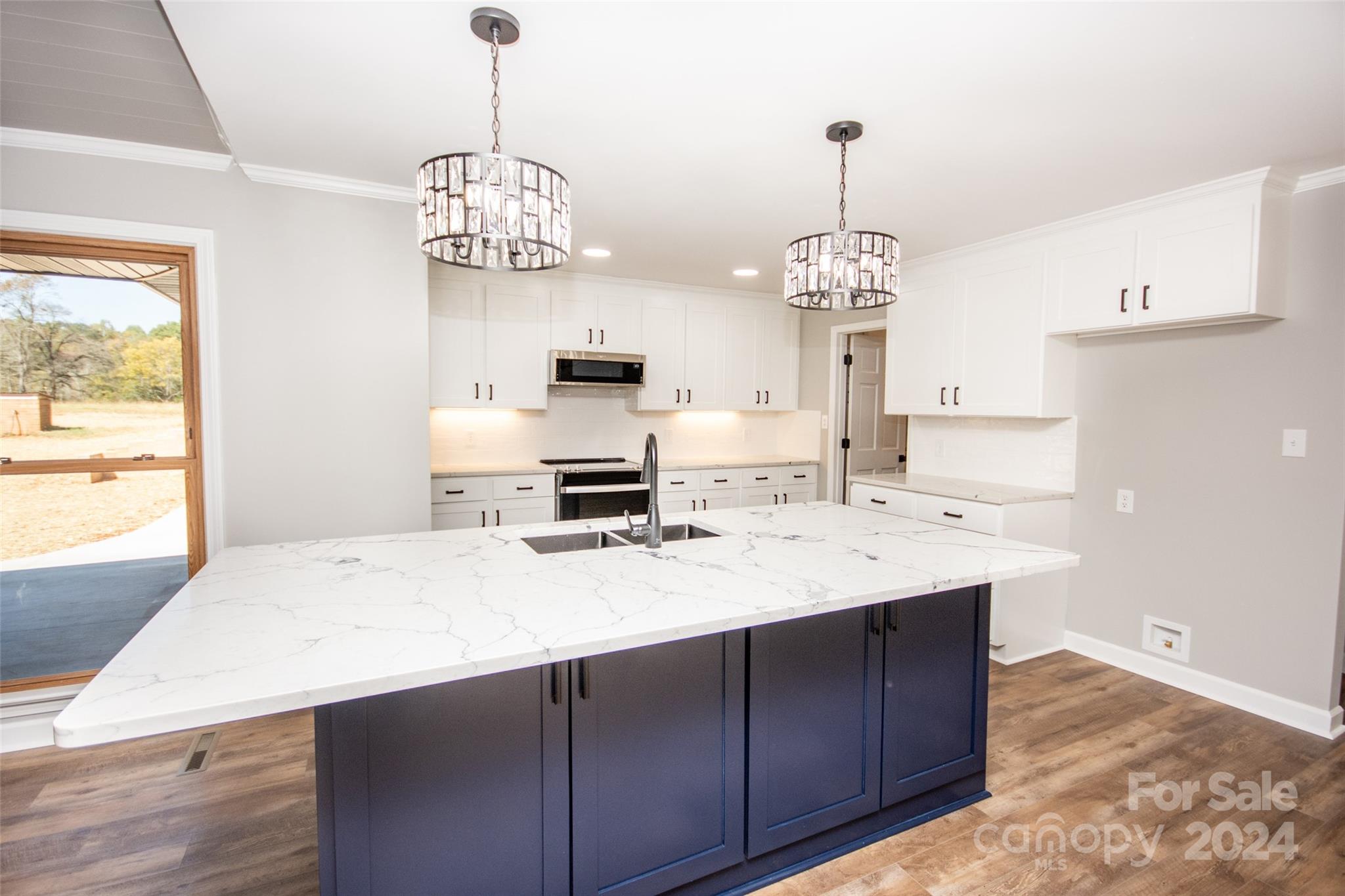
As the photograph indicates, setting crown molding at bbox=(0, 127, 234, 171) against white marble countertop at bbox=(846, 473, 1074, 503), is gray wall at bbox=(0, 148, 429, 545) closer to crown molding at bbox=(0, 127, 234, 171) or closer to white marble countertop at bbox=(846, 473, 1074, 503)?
crown molding at bbox=(0, 127, 234, 171)

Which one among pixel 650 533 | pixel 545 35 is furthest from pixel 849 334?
pixel 545 35

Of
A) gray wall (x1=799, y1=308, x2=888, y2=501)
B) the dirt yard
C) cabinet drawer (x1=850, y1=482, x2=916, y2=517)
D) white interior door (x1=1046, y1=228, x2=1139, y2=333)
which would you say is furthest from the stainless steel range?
white interior door (x1=1046, y1=228, x2=1139, y2=333)

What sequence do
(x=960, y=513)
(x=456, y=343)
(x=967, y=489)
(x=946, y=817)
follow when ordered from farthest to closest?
(x=456, y=343)
(x=967, y=489)
(x=960, y=513)
(x=946, y=817)

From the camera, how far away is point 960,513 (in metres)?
3.48

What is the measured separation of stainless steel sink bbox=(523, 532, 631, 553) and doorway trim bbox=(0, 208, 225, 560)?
5.12 feet

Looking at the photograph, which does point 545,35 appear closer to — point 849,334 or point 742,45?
point 742,45

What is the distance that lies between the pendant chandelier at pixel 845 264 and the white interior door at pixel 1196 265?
1.65 meters

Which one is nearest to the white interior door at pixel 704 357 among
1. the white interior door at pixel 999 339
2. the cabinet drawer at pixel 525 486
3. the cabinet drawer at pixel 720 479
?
the cabinet drawer at pixel 720 479

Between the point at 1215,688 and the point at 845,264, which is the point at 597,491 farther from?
the point at 1215,688

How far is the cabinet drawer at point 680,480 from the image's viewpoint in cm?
479

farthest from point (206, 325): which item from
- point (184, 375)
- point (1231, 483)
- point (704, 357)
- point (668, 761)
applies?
point (1231, 483)

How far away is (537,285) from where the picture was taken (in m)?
4.51

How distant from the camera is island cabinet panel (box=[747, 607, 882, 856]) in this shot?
1773 millimetres

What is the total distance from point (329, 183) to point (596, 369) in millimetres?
2156
